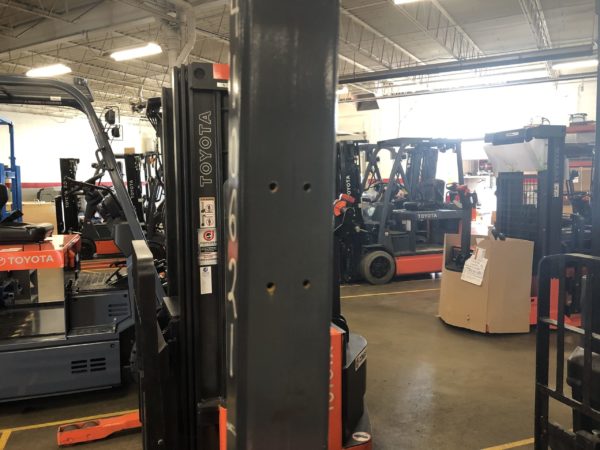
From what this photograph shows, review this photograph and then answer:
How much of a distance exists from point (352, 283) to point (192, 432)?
252 inches

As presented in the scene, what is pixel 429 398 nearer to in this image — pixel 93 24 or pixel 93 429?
pixel 93 429

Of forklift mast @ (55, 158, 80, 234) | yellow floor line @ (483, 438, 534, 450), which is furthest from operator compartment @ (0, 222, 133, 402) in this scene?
forklift mast @ (55, 158, 80, 234)

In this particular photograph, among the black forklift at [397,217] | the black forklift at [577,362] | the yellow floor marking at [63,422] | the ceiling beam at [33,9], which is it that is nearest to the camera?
the black forklift at [577,362]

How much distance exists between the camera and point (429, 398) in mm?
4238

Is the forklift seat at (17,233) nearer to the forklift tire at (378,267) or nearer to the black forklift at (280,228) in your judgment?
the black forklift at (280,228)

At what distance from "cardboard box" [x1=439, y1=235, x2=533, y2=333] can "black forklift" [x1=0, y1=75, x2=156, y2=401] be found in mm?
3855

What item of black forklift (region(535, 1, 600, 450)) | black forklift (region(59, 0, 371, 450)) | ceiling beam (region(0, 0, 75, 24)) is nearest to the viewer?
black forklift (region(59, 0, 371, 450))

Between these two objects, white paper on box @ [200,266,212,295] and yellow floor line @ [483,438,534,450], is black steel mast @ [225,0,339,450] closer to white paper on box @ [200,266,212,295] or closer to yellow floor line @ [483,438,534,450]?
white paper on box @ [200,266,212,295]

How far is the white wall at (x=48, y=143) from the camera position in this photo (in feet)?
75.2

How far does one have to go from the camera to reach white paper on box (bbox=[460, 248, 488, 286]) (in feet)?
19.1

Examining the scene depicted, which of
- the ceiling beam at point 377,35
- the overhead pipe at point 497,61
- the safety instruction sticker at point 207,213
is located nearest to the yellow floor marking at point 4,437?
the safety instruction sticker at point 207,213

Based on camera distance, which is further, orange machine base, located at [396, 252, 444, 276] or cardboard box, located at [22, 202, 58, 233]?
cardboard box, located at [22, 202, 58, 233]

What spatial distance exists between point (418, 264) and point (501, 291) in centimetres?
355

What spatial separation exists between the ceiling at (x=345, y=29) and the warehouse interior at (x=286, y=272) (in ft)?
0.32
